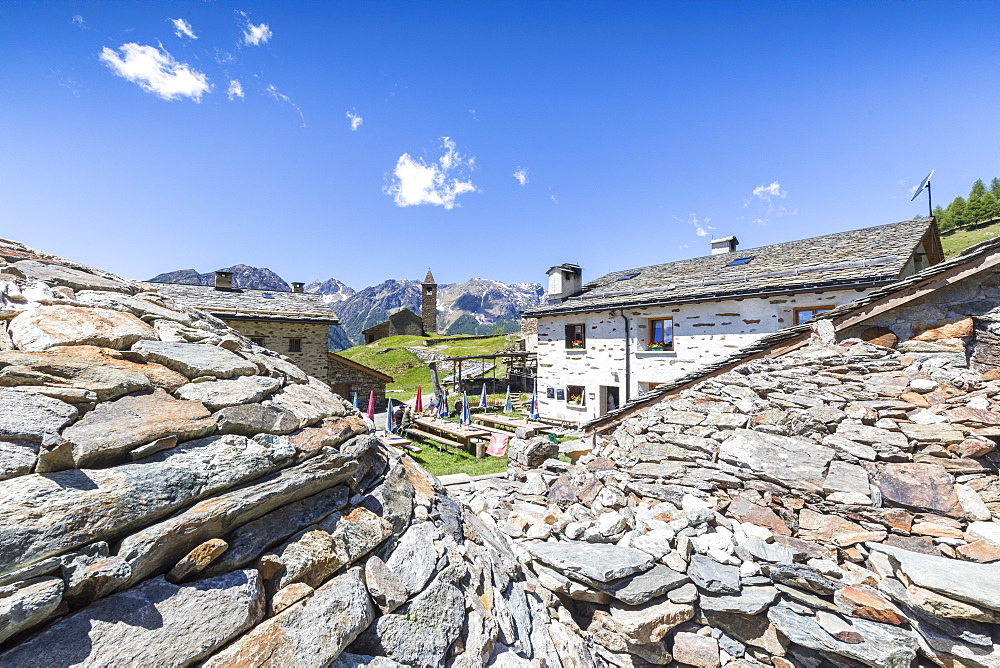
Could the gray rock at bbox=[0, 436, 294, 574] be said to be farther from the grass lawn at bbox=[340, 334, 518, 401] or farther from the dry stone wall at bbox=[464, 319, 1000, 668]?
the grass lawn at bbox=[340, 334, 518, 401]

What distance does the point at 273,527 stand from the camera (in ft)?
8.14

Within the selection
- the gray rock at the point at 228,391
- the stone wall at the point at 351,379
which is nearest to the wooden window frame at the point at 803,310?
the gray rock at the point at 228,391

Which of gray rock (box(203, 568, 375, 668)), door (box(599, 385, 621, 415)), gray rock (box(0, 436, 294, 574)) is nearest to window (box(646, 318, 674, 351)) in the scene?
door (box(599, 385, 621, 415))

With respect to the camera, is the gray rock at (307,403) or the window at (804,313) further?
the window at (804,313)

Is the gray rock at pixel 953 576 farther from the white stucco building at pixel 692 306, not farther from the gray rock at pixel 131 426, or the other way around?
the white stucco building at pixel 692 306

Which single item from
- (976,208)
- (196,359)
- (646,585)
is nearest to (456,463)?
(646,585)

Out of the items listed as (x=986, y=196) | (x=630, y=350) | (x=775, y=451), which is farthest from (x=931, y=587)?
(x=986, y=196)

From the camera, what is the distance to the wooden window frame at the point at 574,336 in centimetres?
1741

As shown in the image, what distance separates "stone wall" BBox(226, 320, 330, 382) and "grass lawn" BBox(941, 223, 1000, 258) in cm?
6196

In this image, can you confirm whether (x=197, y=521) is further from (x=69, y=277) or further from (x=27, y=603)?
(x=69, y=277)

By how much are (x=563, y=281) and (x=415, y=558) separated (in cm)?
1916

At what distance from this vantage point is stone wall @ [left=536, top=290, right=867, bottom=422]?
486 inches

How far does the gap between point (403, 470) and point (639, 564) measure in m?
2.91

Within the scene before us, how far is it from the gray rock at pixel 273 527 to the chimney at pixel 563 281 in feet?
60.9
